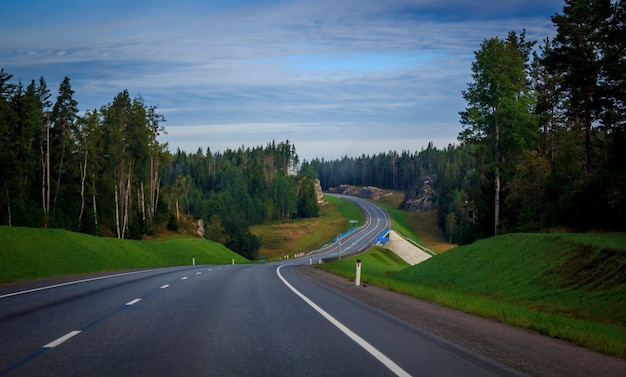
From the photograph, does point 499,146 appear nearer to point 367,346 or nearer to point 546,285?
point 546,285

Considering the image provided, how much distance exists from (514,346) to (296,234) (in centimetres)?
15094

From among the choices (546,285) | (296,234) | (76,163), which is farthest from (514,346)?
(296,234)

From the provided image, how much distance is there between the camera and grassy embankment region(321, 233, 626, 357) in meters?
13.9

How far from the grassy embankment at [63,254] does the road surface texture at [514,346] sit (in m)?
21.5

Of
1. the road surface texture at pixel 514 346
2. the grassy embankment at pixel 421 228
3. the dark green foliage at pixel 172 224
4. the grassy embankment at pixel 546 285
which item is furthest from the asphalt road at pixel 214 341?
the grassy embankment at pixel 421 228

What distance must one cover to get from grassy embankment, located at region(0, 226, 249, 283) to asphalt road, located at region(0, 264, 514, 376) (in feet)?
55.2

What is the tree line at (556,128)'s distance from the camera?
33875mm

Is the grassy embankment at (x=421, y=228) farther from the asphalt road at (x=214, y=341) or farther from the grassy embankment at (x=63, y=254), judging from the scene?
the asphalt road at (x=214, y=341)

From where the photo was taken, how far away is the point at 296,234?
161 metres

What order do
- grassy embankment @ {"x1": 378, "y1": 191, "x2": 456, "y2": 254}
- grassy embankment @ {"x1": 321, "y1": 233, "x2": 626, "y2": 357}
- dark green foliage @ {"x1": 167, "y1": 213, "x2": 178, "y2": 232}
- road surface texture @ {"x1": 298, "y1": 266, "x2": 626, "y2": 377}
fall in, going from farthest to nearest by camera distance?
grassy embankment @ {"x1": 378, "y1": 191, "x2": 456, "y2": 254} < dark green foliage @ {"x1": 167, "y1": 213, "x2": 178, "y2": 232} < grassy embankment @ {"x1": 321, "y1": 233, "x2": 626, "y2": 357} < road surface texture @ {"x1": 298, "y1": 266, "x2": 626, "y2": 377}

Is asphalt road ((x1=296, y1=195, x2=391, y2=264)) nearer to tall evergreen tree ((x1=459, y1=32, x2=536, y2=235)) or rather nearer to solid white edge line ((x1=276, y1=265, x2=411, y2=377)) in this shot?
tall evergreen tree ((x1=459, y1=32, x2=536, y2=235))

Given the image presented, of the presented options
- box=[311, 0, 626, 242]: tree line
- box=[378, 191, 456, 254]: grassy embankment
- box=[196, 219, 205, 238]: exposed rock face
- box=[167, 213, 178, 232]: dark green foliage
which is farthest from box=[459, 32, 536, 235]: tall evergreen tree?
box=[378, 191, 456, 254]: grassy embankment

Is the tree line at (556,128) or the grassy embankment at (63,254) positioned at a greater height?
the tree line at (556,128)

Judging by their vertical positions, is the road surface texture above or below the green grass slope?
above
